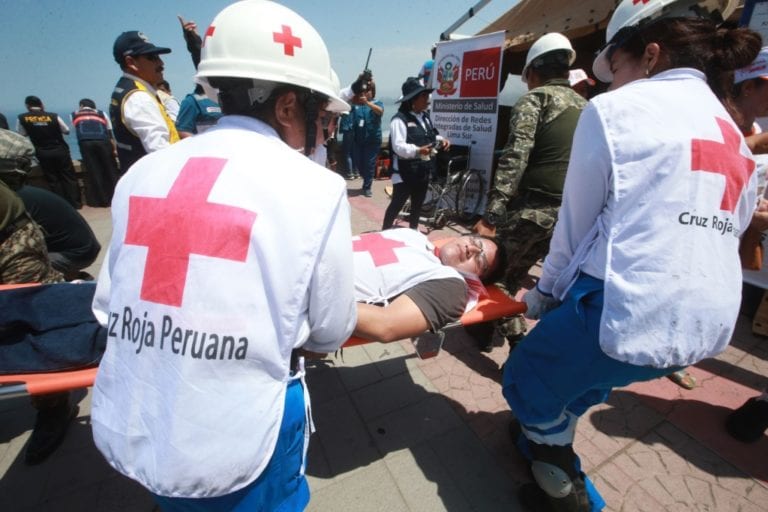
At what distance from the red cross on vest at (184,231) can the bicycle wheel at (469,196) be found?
4820 mm

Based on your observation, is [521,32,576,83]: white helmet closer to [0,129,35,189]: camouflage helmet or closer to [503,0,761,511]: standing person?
[503,0,761,511]: standing person

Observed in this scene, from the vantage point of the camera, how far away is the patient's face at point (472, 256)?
2396mm

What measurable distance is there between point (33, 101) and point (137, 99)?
15.9 ft

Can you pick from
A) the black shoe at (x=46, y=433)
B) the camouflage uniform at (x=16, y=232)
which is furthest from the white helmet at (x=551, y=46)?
the black shoe at (x=46, y=433)

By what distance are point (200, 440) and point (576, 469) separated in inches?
61.0

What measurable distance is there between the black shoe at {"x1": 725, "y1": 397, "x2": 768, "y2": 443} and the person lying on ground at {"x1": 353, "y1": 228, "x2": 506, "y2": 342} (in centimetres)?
153

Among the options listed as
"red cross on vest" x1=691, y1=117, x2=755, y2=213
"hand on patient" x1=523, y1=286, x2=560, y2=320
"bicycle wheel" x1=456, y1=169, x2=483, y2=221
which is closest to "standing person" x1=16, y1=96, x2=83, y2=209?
"bicycle wheel" x1=456, y1=169, x2=483, y2=221

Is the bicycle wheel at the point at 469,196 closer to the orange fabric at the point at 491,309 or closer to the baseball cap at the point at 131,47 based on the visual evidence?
the orange fabric at the point at 491,309

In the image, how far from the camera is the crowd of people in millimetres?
768

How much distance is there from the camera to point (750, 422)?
200 cm

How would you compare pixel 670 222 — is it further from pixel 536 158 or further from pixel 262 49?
pixel 536 158

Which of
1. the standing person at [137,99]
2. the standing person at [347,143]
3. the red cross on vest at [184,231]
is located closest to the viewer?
the red cross on vest at [184,231]

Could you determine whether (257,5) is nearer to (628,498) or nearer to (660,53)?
(660,53)

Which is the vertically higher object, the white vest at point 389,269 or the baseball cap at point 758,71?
the baseball cap at point 758,71
